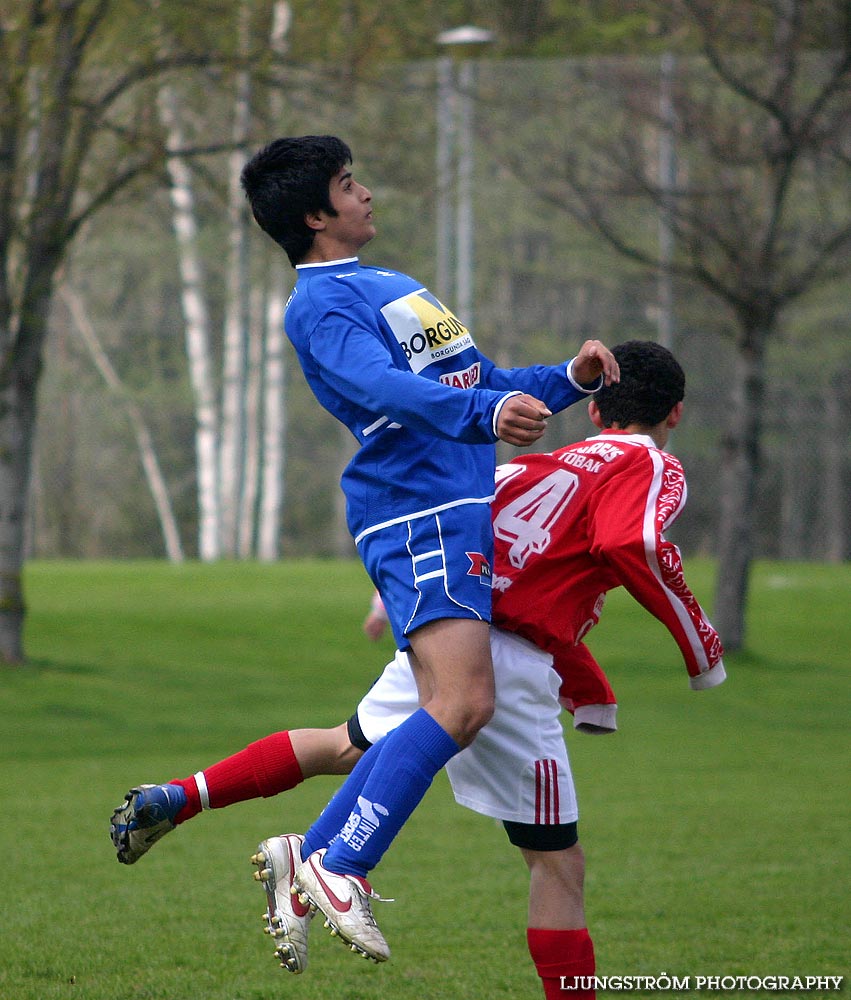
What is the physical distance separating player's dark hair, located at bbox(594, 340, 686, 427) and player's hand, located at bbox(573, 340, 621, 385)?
1.18 feet

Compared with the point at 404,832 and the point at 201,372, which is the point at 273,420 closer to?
the point at 201,372

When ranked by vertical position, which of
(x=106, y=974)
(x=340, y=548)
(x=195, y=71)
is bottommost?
(x=340, y=548)

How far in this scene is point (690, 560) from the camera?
78.1 ft

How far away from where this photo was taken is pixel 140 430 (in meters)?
28.5

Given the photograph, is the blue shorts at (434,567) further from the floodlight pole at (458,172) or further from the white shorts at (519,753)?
the floodlight pole at (458,172)

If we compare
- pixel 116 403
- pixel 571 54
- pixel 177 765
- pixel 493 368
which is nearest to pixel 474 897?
pixel 493 368

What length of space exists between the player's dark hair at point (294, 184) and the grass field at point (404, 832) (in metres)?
2.20

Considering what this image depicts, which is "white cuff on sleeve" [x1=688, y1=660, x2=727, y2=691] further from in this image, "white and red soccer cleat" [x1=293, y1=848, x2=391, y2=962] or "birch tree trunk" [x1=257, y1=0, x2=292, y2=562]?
"birch tree trunk" [x1=257, y1=0, x2=292, y2=562]

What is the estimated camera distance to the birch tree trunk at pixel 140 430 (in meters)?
28.5

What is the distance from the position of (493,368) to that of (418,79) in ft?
52.8

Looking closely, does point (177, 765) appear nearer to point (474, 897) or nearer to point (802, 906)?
point (474, 897)

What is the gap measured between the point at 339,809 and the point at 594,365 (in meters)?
1.30

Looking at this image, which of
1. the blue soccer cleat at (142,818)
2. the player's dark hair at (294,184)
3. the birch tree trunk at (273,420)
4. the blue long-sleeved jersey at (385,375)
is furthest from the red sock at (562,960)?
the birch tree trunk at (273,420)

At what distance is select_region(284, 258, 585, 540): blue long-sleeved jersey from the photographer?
12.3 ft
